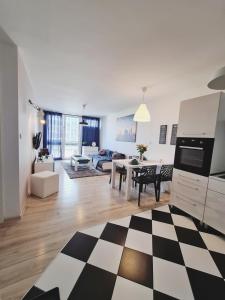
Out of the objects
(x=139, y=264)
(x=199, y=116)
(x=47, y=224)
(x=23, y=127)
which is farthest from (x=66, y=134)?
(x=139, y=264)

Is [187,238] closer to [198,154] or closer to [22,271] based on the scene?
[198,154]

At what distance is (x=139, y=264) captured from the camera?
1.55 m

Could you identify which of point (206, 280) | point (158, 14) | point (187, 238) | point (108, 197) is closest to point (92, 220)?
point (108, 197)

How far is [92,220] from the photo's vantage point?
232cm

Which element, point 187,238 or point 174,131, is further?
point 174,131

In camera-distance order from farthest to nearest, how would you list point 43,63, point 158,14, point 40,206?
point 40,206
point 43,63
point 158,14

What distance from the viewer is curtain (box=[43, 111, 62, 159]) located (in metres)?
7.09

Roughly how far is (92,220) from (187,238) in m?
1.39

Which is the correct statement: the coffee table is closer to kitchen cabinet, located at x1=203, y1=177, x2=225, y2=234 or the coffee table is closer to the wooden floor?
the wooden floor

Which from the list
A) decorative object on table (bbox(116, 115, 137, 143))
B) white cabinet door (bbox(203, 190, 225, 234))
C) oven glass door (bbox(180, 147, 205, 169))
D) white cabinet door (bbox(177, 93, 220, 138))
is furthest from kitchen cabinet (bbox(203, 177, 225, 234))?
decorative object on table (bbox(116, 115, 137, 143))

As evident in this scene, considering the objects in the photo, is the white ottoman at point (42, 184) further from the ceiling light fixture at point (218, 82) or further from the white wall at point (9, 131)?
the ceiling light fixture at point (218, 82)

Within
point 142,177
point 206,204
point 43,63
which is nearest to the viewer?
point 206,204

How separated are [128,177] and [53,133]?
5484 mm

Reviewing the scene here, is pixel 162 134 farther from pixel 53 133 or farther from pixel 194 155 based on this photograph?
pixel 53 133
